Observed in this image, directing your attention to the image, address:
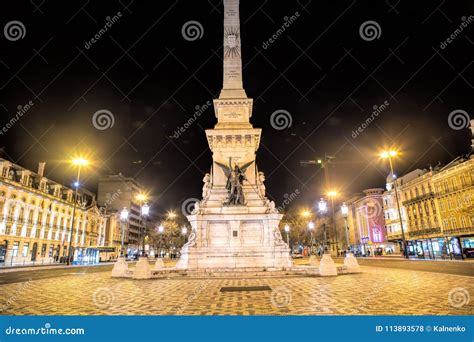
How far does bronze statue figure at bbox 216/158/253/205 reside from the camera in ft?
70.3

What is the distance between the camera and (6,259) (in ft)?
131

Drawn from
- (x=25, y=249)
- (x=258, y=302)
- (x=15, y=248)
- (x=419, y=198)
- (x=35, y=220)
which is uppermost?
(x=419, y=198)

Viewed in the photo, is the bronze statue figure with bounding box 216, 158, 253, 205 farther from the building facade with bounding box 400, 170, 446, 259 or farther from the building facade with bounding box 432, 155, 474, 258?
the building facade with bounding box 400, 170, 446, 259

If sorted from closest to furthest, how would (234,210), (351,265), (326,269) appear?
1. (326,269)
2. (351,265)
3. (234,210)

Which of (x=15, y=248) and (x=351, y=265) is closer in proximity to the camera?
(x=351, y=265)

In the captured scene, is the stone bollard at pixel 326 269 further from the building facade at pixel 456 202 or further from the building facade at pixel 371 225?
the building facade at pixel 371 225

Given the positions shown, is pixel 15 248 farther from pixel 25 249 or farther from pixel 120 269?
pixel 120 269

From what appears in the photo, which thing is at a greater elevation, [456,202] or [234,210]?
[456,202]

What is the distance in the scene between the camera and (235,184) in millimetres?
21609

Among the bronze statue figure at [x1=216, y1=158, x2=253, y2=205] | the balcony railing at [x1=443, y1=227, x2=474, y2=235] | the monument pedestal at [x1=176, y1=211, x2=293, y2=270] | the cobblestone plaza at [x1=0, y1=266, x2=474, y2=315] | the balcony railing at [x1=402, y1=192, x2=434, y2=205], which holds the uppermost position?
the balcony railing at [x1=402, y1=192, x2=434, y2=205]

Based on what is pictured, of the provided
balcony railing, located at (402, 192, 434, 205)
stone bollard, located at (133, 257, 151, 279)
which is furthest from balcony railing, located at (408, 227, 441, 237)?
stone bollard, located at (133, 257, 151, 279)

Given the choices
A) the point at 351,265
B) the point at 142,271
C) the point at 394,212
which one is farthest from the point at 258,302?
the point at 394,212

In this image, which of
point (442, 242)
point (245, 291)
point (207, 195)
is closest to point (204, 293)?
point (245, 291)

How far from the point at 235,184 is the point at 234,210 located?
1938mm
